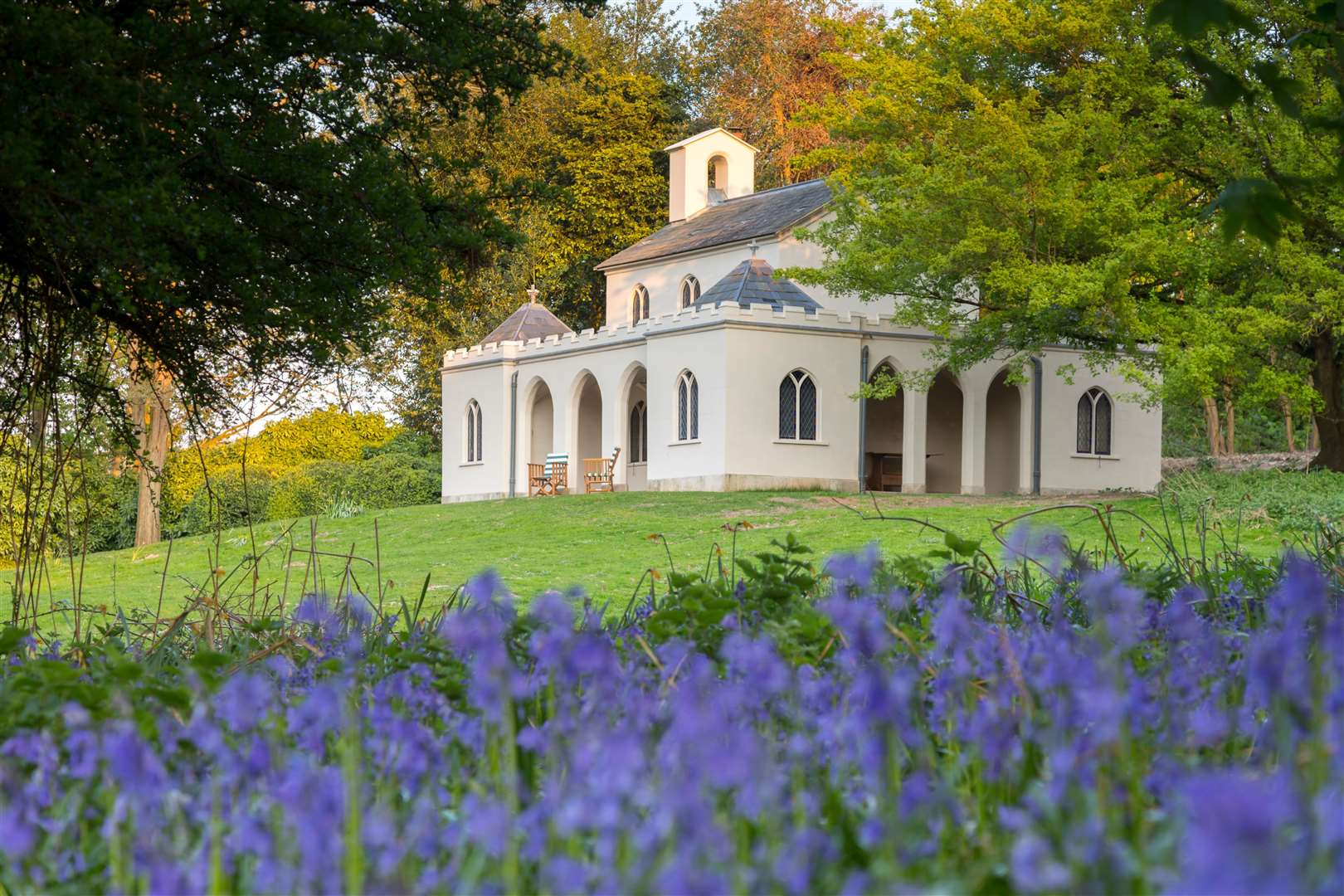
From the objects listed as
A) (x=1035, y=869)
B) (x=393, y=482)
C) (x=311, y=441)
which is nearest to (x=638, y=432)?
(x=393, y=482)

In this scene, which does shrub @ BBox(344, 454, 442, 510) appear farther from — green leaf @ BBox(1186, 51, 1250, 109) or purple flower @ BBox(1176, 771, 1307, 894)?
purple flower @ BBox(1176, 771, 1307, 894)

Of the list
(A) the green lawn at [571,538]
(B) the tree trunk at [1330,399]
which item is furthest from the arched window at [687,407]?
(B) the tree trunk at [1330,399]

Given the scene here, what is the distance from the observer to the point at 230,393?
299 inches

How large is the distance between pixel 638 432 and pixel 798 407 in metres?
6.57

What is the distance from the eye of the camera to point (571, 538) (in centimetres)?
2272

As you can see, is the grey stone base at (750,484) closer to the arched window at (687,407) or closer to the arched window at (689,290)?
the arched window at (687,407)

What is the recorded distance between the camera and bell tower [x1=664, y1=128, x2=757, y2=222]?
138ft

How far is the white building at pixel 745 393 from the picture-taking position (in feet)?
104

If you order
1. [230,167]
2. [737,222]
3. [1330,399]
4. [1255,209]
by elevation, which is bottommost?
[1255,209]

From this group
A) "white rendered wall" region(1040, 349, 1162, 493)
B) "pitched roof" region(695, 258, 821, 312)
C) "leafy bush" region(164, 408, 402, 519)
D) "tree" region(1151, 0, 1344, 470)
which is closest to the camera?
"tree" region(1151, 0, 1344, 470)

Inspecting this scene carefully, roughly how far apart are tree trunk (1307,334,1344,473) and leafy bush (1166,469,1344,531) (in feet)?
5.24

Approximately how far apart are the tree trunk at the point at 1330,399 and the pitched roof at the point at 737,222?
1281cm

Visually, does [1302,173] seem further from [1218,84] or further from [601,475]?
[1218,84]

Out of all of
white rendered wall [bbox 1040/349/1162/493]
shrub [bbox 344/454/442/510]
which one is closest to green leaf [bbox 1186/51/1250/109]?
white rendered wall [bbox 1040/349/1162/493]
